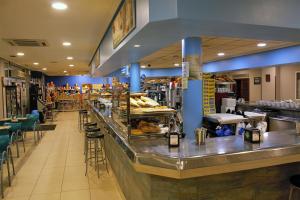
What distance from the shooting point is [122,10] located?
326cm

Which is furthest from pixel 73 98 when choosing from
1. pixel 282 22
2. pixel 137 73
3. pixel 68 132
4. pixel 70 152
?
pixel 282 22

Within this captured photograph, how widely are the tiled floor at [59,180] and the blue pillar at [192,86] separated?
1.67 meters

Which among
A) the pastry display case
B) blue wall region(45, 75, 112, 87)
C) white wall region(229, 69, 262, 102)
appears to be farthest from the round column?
blue wall region(45, 75, 112, 87)

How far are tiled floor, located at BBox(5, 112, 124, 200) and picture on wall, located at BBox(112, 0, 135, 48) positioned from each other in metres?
2.25

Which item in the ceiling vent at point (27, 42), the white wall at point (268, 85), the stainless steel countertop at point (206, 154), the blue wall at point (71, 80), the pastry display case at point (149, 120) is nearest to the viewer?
the stainless steel countertop at point (206, 154)

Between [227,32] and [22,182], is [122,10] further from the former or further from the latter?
[22,182]

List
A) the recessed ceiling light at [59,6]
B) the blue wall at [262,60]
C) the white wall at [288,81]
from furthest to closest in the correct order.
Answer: the white wall at [288,81] → the blue wall at [262,60] → the recessed ceiling light at [59,6]

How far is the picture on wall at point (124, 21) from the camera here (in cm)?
278

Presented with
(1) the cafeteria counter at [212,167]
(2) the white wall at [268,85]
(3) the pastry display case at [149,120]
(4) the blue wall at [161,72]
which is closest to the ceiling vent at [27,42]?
(3) the pastry display case at [149,120]

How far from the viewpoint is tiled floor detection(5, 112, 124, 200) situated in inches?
139

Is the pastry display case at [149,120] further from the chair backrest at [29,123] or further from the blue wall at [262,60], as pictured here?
the blue wall at [262,60]

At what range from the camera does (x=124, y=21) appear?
3.15 m

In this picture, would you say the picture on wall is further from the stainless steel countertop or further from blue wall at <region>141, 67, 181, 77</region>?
blue wall at <region>141, 67, 181, 77</region>

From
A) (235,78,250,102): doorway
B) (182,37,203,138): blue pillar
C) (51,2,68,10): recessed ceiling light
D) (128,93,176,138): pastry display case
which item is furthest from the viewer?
(235,78,250,102): doorway
